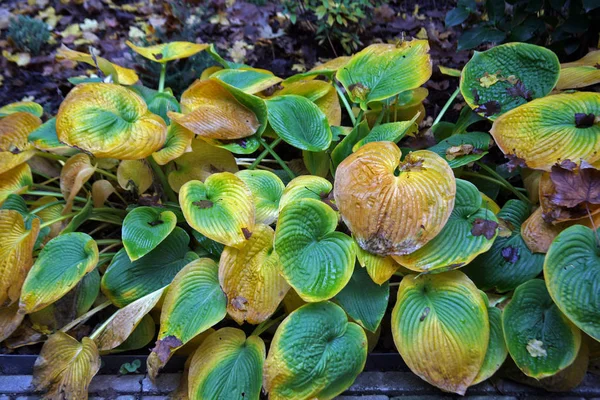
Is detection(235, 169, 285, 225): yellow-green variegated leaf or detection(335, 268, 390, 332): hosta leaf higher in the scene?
detection(235, 169, 285, 225): yellow-green variegated leaf

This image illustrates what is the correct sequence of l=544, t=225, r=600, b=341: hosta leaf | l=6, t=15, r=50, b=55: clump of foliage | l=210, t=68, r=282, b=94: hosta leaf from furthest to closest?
l=6, t=15, r=50, b=55: clump of foliage
l=210, t=68, r=282, b=94: hosta leaf
l=544, t=225, r=600, b=341: hosta leaf

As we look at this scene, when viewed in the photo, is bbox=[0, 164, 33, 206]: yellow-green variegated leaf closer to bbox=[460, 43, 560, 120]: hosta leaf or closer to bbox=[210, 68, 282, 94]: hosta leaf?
bbox=[210, 68, 282, 94]: hosta leaf

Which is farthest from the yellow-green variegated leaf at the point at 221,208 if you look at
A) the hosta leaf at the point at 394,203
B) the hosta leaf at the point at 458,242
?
the hosta leaf at the point at 458,242

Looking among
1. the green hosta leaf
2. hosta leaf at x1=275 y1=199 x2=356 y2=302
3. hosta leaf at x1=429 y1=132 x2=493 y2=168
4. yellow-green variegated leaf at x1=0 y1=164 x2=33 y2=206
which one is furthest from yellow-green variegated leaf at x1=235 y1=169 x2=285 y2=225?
yellow-green variegated leaf at x1=0 y1=164 x2=33 y2=206

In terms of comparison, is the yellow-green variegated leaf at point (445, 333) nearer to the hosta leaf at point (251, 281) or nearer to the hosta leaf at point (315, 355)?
the hosta leaf at point (315, 355)

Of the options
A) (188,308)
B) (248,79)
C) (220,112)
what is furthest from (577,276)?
(248,79)

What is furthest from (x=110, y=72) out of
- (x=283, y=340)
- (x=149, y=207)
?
(x=283, y=340)
